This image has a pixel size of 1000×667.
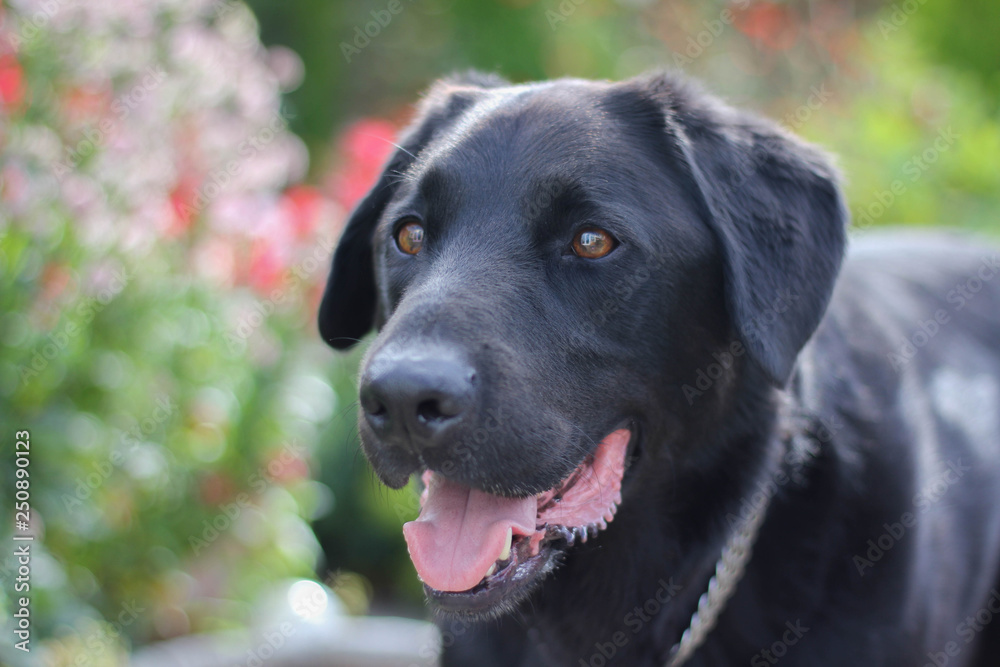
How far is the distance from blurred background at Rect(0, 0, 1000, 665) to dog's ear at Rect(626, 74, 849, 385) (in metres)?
0.57

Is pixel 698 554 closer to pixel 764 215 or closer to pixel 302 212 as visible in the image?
pixel 764 215

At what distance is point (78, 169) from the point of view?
3.12 meters

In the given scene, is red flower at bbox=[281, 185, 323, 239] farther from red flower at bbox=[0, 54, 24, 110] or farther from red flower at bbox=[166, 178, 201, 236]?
red flower at bbox=[0, 54, 24, 110]

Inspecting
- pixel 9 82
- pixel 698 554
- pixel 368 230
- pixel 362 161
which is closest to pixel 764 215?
pixel 698 554

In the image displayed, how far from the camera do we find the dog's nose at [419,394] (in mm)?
1635

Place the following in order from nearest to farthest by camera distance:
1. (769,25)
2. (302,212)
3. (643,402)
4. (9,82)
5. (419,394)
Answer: (419,394) → (643,402) → (9,82) → (302,212) → (769,25)

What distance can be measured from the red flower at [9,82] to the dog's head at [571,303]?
139 centimetres

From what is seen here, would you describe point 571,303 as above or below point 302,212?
above

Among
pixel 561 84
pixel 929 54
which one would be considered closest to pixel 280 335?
pixel 561 84

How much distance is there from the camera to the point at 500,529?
190cm

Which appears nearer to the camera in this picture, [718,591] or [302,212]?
[718,591]

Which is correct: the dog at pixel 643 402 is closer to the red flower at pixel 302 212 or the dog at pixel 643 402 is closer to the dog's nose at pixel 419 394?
the dog's nose at pixel 419 394

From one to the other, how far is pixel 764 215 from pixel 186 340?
2407 millimetres

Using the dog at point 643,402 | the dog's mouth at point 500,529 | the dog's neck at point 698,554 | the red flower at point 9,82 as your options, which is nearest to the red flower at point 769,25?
the dog at point 643,402
